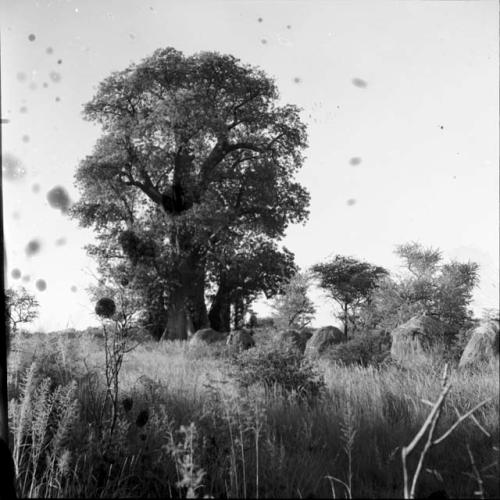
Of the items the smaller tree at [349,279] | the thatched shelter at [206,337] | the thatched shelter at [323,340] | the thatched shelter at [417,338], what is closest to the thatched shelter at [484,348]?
the thatched shelter at [417,338]

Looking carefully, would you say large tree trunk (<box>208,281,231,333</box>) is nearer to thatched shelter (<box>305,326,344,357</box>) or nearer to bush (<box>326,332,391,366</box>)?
thatched shelter (<box>305,326,344,357</box>)

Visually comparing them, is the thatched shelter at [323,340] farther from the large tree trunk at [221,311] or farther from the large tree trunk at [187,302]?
the large tree trunk at [221,311]

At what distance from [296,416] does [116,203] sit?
982 cm

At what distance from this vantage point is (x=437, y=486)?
1.98 m

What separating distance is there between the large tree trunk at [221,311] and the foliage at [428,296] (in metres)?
5.81

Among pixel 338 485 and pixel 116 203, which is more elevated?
pixel 116 203

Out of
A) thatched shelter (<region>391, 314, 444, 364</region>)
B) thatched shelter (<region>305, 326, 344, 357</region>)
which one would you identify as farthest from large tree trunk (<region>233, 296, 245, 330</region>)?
thatched shelter (<region>391, 314, 444, 364</region>)

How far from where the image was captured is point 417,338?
24.4ft

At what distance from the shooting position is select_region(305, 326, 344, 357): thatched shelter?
986cm

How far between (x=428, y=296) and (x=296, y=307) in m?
5.33

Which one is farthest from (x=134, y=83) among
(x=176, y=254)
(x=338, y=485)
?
(x=338, y=485)

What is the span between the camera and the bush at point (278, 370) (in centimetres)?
489

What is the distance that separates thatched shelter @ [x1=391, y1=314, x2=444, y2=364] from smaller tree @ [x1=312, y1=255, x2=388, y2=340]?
826 mm

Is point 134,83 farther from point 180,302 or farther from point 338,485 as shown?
point 338,485
